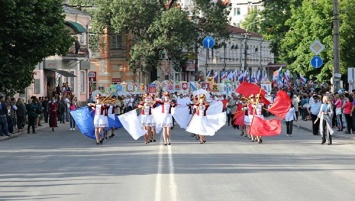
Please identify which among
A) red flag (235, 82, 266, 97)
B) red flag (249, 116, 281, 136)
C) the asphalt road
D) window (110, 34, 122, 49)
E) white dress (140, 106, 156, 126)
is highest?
window (110, 34, 122, 49)

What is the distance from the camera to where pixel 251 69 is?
124750 millimetres

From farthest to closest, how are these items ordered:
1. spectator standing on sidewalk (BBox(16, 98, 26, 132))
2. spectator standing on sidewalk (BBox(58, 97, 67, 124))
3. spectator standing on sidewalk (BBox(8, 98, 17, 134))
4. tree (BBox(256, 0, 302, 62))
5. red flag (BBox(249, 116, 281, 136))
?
Answer: tree (BBox(256, 0, 302, 62))
spectator standing on sidewalk (BBox(58, 97, 67, 124))
spectator standing on sidewalk (BBox(16, 98, 26, 132))
spectator standing on sidewalk (BBox(8, 98, 17, 134))
red flag (BBox(249, 116, 281, 136))

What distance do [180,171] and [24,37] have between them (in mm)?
21109

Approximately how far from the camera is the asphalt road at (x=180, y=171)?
47.9ft

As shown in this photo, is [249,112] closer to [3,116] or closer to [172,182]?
[3,116]

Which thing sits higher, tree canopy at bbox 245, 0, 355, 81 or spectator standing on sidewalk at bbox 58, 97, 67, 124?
tree canopy at bbox 245, 0, 355, 81

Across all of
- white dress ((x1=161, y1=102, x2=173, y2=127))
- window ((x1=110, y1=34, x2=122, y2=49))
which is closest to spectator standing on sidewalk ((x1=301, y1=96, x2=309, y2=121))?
white dress ((x1=161, y1=102, x2=173, y2=127))

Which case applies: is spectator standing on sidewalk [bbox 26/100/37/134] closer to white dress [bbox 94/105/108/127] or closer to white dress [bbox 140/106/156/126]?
white dress [bbox 94/105/108/127]

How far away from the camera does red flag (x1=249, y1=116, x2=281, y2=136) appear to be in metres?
30.0

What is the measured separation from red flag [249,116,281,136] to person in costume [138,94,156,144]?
11.9ft

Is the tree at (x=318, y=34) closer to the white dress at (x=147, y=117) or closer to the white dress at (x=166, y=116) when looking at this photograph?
the white dress at (x=147, y=117)

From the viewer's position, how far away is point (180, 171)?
731 inches

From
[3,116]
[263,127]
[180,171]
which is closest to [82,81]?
[3,116]

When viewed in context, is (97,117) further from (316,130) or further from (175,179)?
(175,179)
